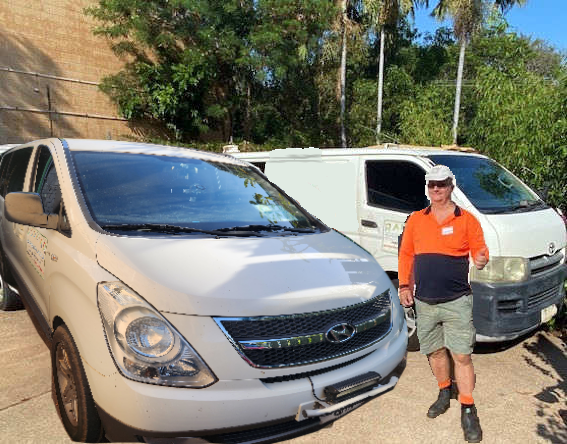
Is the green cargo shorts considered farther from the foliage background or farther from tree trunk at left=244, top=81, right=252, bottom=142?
tree trunk at left=244, top=81, right=252, bottom=142

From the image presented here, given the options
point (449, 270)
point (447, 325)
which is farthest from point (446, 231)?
point (447, 325)

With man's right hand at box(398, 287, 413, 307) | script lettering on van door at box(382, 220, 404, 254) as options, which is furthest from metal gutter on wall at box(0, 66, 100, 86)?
man's right hand at box(398, 287, 413, 307)

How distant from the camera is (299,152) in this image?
5582 millimetres

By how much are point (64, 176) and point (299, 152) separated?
3197 millimetres

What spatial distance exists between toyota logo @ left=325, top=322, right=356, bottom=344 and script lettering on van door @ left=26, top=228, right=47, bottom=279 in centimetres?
185

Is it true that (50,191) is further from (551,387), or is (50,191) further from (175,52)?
(175,52)

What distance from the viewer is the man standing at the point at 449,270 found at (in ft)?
9.95

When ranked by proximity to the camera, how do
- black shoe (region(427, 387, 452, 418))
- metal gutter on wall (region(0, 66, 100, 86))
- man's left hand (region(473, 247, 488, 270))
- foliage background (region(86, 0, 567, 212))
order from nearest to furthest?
man's left hand (region(473, 247, 488, 270))
black shoe (region(427, 387, 452, 418))
metal gutter on wall (region(0, 66, 100, 86))
foliage background (region(86, 0, 567, 212))

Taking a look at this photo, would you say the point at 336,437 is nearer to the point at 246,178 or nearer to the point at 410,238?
the point at 410,238

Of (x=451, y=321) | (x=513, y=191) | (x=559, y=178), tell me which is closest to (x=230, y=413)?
(x=451, y=321)

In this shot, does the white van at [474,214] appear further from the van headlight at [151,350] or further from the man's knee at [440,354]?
the van headlight at [151,350]

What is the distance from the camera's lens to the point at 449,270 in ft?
10.0

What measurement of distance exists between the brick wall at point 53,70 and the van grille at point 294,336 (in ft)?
57.6

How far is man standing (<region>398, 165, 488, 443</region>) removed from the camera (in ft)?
9.95
